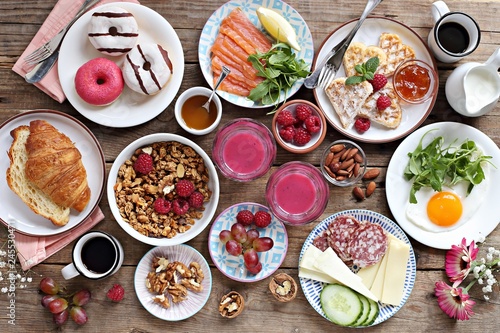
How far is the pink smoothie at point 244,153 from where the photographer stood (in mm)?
2008

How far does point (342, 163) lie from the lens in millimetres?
2051

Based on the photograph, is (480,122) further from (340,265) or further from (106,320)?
(106,320)

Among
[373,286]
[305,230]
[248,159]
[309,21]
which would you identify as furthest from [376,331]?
[309,21]

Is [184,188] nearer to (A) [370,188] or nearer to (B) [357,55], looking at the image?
(A) [370,188]

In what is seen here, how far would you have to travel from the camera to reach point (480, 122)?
2146 millimetres

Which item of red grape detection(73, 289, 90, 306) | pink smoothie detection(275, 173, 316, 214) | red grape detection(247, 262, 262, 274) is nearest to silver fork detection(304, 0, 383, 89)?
pink smoothie detection(275, 173, 316, 214)

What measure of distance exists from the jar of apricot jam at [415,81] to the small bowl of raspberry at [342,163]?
0.30m

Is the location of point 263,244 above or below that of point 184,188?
below

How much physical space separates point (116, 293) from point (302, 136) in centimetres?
100

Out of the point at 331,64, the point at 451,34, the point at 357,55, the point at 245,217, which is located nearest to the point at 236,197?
the point at 245,217

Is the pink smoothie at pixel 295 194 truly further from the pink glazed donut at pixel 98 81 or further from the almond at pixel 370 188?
the pink glazed donut at pixel 98 81

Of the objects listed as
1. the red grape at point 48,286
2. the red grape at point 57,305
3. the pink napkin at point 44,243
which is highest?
the pink napkin at point 44,243

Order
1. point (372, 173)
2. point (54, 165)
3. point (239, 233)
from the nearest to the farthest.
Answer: point (54, 165) → point (239, 233) → point (372, 173)

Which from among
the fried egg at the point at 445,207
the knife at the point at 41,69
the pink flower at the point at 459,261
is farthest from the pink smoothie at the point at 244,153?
the pink flower at the point at 459,261
